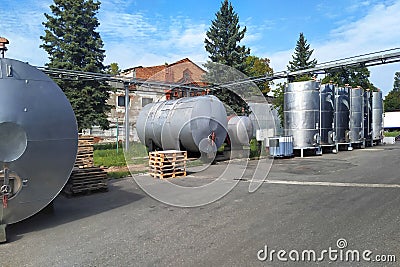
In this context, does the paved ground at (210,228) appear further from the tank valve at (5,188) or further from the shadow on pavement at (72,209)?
the tank valve at (5,188)

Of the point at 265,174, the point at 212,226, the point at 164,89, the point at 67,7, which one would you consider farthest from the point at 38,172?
the point at 67,7

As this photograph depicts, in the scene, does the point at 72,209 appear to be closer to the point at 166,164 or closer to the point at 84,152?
the point at 84,152

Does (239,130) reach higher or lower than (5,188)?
higher

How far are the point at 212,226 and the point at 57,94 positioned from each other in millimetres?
3685

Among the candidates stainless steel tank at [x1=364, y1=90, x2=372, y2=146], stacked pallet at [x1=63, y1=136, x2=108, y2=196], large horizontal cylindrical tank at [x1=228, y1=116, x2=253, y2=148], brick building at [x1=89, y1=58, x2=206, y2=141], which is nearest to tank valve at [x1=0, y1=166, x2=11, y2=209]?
stacked pallet at [x1=63, y1=136, x2=108, y2=196]

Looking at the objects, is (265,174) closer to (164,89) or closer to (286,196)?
(286,196)

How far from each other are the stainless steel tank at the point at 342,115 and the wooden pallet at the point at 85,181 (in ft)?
54.8

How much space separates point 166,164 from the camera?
11320 millimetres

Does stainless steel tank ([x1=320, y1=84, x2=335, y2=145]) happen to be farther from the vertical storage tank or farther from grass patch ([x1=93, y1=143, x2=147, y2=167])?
the vertical storage tank

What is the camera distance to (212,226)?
231 inches

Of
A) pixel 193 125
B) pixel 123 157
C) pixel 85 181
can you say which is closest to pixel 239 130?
pixel 193 125

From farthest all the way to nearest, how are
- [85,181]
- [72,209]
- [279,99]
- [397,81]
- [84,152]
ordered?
[397,81]
[279,99]
[84,152]
[85,181]
[72,209]

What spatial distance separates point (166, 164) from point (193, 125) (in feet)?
9.28

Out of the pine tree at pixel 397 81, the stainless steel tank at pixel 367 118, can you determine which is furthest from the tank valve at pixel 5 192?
the pine tree at pixel 397 81
